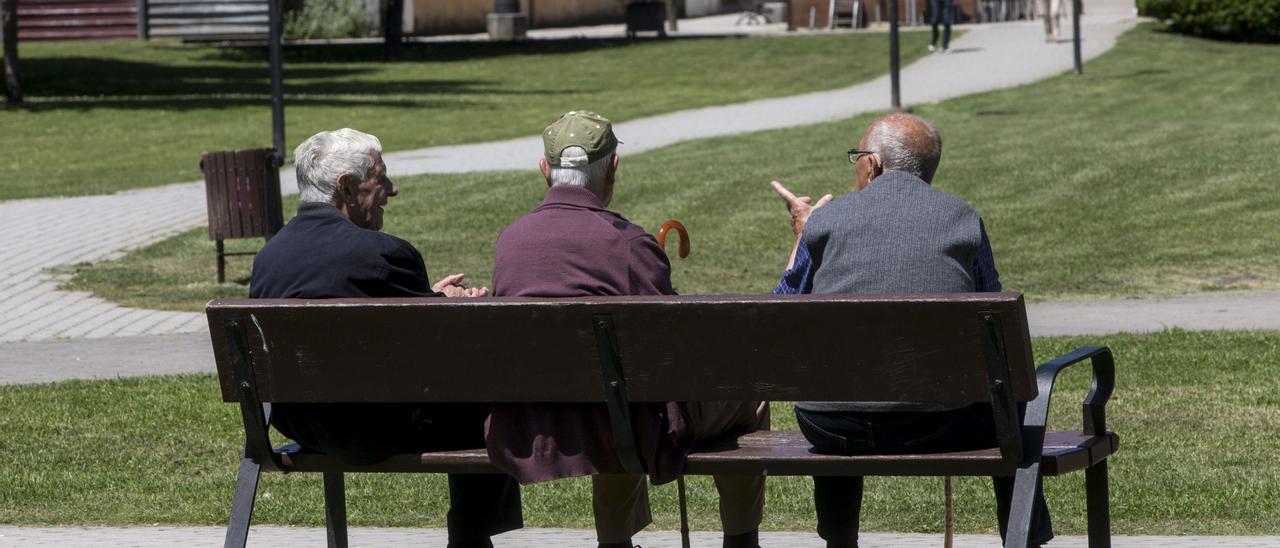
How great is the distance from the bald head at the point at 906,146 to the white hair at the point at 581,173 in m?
0.70

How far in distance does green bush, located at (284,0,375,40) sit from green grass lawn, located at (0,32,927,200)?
8.41ft

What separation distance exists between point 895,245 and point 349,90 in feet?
99.3

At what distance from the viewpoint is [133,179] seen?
2144cm

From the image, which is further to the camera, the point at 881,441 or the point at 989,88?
the point at 989,88

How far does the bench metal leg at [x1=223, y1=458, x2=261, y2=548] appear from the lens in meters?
5.09

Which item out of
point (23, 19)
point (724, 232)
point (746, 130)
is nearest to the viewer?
point (724, 232)

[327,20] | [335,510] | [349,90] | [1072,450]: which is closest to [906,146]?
[1072,450]

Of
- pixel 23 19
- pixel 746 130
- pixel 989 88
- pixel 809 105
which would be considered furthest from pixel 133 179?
pixel 23 19

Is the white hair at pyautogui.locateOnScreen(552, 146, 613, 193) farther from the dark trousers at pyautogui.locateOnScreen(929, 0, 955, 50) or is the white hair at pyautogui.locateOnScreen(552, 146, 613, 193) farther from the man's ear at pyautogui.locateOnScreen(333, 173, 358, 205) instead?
the dark trousers at pyautogui.locateOnScreen(929, 0, 955, 50)

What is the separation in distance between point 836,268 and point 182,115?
2554cm

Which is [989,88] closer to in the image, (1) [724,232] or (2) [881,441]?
(1) [724,232]

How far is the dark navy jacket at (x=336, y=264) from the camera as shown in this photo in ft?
17.0

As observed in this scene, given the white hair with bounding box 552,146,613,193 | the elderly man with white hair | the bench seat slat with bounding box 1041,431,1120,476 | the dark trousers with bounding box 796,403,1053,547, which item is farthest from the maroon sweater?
the bench seat slat with bounding box 1041,431,1120,476

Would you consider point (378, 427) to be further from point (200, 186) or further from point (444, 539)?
point (200, 186)
